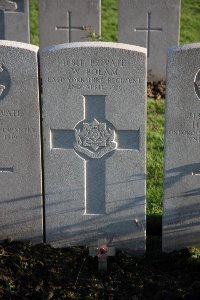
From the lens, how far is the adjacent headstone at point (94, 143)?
4836 millimetres

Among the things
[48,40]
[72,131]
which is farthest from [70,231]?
[48,40]

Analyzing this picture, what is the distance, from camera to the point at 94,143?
5.05 m

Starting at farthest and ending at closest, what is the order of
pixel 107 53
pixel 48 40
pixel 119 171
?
pixel 48 40 < pixel 119 171 < pixel 107 53

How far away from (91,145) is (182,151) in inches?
28.7

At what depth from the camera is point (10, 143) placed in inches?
201

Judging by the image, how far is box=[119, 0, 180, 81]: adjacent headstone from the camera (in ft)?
30.6

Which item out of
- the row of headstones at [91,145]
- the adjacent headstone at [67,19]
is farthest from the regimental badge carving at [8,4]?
the row of headstones at [91,145]

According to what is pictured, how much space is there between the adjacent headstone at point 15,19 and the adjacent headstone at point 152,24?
151 cm

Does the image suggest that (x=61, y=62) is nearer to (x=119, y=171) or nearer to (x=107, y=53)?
(x=107, y=53)

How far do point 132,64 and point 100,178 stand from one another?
100cm

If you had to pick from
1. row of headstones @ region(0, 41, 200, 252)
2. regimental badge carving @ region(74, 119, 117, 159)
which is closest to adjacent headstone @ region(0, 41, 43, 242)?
row of headstones @ region(0, 41, 200, 252)

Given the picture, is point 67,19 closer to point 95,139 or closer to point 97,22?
point 97,22

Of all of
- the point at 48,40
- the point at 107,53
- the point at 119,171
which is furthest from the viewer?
the point at 48,40

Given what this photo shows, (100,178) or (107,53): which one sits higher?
(107,53)
